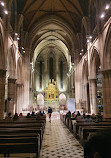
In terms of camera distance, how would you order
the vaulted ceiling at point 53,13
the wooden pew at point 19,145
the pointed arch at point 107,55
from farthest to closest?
the vaulted ceiling at point 53,13 < the pointed arch at point 107,55 < the wooden pew at point 19,145

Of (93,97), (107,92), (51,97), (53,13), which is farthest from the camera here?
(51,97)

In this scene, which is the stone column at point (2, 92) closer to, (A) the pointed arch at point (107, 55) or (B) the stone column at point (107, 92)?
(B) the stone column at point (107, 92)

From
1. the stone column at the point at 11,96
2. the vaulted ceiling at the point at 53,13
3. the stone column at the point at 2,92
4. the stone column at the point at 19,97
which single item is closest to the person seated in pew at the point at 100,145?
the stone column at the point at 2,92

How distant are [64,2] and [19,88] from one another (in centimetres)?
1513

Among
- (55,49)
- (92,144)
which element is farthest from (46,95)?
(92,144)

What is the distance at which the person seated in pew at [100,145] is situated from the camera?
3.33 ft

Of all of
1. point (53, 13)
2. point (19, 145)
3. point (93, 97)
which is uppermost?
point (53, 13)

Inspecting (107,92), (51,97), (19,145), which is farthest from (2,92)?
(51,97)

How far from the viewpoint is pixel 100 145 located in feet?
3.40

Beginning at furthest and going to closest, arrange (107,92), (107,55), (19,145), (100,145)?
(107,55) → (107,92) → (19,145) → (100,145)

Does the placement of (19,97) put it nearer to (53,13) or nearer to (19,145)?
(53,13)

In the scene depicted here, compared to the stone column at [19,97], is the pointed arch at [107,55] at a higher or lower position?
higher

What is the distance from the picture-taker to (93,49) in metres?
16.6

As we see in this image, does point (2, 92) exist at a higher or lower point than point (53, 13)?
lower
